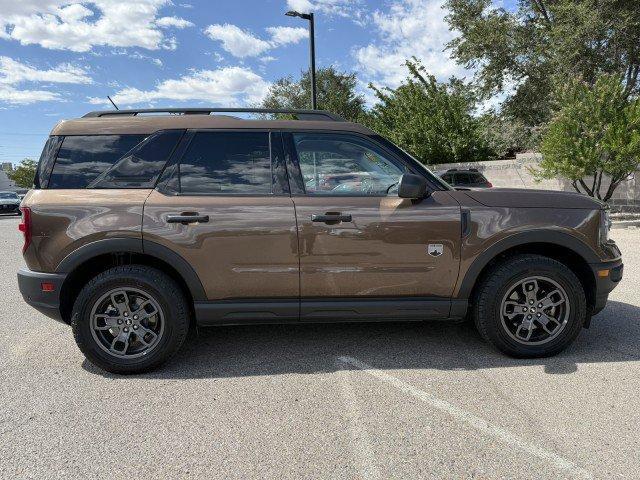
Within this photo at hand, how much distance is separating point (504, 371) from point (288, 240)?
1.90 meters

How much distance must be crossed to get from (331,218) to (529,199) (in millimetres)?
1568

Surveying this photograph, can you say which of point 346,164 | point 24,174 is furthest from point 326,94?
point 24,174

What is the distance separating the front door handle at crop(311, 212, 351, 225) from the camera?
11.0ft

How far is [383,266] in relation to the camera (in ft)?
11.3

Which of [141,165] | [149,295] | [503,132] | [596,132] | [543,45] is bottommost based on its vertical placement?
[149,295]

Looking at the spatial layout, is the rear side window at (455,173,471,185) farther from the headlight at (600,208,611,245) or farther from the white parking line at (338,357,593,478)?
the white parking line at (338,357,593,478)

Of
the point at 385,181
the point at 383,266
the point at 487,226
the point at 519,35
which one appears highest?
the point at 519,35

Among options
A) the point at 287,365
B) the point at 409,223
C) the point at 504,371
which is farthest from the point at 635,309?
the point at 287,365

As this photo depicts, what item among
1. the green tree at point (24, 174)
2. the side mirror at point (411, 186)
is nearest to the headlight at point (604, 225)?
the side mirror at point (411, 186)

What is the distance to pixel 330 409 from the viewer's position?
292cm

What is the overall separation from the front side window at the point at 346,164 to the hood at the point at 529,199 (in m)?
0.67

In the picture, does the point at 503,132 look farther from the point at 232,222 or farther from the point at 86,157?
the point at 86,157

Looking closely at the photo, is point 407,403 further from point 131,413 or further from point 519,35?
point 519,35

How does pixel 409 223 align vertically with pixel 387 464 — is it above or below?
above
